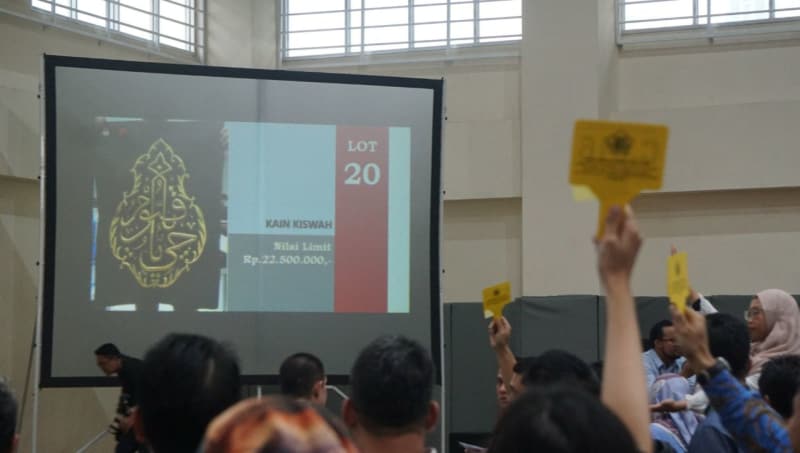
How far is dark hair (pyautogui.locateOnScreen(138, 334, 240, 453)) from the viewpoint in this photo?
5.22 ft

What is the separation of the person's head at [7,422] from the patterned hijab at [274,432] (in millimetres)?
999

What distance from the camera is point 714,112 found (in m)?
8.05

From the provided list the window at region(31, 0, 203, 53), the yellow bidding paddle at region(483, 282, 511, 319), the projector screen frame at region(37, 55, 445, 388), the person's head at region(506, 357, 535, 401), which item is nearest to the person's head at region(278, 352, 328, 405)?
the yellow bidding paddle at region(483, 282, 511, 319)

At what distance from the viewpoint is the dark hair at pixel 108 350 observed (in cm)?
646

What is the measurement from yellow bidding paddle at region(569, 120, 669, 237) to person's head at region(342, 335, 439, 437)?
2.02 feet

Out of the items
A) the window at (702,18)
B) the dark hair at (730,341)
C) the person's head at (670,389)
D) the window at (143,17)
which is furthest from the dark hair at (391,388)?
the window at (702,18)

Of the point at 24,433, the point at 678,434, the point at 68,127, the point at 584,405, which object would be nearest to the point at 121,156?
the point at 68,127

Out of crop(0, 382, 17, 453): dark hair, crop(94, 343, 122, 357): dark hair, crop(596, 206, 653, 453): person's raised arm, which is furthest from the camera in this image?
crop(94, 343, 122, 357): dark hair

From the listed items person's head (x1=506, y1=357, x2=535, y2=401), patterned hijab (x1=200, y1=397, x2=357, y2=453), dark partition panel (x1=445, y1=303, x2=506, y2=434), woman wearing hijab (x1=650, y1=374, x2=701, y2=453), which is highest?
patterned hijab (x1=200, y1=397, x2=357, y2=453)

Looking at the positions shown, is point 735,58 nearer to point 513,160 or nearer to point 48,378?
point 513,160

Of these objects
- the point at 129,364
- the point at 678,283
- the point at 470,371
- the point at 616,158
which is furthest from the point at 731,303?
the point at 616,158

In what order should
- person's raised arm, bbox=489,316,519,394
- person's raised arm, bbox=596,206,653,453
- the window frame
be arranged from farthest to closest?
the window frame, person's raised arm, bbox=489,316,519,394, person's raised arm, bbox=596,206,653,453

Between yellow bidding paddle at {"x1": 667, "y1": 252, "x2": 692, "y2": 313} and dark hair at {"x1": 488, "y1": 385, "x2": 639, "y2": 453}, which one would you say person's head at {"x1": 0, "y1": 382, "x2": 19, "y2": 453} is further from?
yellow bidding paddle at {"x1": 667, "y1": 252, "x2": 692, "y2": 313}

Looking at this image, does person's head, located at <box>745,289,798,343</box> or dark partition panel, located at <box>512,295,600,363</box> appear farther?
dark partition panel, located at <box>512,295,600,363</box>
